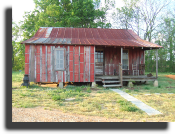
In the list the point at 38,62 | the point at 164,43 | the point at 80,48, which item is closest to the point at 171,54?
the point at 164,43

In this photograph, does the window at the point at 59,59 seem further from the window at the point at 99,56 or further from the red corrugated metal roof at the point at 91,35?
the window at the point at 99,56

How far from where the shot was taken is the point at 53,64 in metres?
10.5

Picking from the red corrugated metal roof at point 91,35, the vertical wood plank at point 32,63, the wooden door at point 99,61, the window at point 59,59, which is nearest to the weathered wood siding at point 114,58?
the wooden door at point 99,61

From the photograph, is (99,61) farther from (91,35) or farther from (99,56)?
(91,35)

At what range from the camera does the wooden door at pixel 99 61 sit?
497 inches

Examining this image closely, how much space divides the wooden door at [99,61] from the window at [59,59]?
10.6 feet

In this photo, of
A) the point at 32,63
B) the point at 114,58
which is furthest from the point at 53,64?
the point at 114,58

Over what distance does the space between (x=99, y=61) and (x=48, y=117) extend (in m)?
8.61
